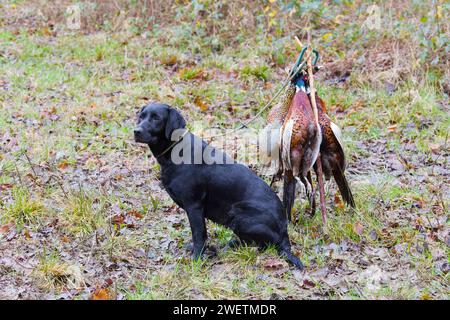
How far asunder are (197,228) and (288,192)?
0.98 meters

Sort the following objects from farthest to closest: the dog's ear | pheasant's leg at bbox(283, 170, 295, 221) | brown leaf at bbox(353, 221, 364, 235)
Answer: pheasant's leg at bbox(283, 170, 295, 221) < brown leaf at bbox(353, 221, 364, 235) < the dog's ear

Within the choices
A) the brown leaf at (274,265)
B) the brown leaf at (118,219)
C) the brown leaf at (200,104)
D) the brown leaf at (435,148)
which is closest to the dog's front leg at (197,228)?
the brown leaf at (274,265)

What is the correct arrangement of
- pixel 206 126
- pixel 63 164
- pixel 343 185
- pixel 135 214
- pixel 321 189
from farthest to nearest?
1. pixel 206 126
2. pixel 63 164
3. pixel 135 214
4. pixel 343 185
5. pixel 321 189

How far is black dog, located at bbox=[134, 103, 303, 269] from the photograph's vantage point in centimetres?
444

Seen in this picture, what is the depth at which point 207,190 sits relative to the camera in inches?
178

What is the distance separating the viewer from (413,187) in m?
5.71

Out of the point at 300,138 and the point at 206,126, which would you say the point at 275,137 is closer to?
the point at 300,138

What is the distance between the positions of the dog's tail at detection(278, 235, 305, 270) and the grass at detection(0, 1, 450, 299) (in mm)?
76

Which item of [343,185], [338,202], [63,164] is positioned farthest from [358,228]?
[63,164]

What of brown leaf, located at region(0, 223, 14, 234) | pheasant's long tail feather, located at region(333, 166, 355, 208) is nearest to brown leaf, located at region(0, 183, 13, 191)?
brown leaf, located at region(0, 223, 14, 234)

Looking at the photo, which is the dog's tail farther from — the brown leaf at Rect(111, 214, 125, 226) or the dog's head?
the brown leaf at Rect(111, 214, 125, 226)
